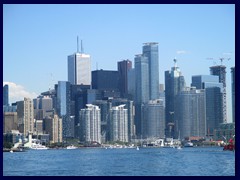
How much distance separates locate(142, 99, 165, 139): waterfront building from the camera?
152 feet

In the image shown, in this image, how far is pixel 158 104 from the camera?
47469 millimetres

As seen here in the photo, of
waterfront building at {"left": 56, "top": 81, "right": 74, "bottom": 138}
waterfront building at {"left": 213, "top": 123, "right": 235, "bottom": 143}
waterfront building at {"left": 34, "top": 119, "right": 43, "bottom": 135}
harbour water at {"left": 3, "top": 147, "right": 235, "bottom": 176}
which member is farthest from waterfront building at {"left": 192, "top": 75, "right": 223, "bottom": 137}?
harbour water at {"left": 3, "top": 147, "right": 235, "bottom": 176}

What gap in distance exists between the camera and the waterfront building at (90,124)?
4370 centimetres

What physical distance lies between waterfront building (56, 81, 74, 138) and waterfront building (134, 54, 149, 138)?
5325 millimetres

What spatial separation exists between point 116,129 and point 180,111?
212 inches

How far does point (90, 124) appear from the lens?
44.9 m

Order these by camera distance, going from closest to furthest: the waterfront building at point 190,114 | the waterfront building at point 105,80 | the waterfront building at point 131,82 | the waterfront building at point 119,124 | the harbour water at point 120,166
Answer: the harbour water at point 120,166
the waterfront building at point 119,124
the waterfront building at point 190,114
the waterfront building at point 105,80
the waterfront building at point 131,82

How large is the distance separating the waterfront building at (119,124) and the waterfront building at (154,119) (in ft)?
6.26

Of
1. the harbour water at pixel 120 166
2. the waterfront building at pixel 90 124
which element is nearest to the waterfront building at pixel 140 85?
the waterfront building at pixel 90 124

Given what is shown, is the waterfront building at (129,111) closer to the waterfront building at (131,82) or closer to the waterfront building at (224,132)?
the waterfront building at (131,82)

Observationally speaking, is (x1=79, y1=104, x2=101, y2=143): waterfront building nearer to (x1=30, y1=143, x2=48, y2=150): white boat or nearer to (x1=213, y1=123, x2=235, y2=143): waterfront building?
(x1=30, y1=143, x2=48, y2=150): white boat

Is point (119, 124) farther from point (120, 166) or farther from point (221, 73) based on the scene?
point (120, 166)
